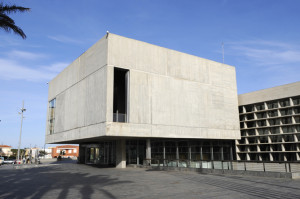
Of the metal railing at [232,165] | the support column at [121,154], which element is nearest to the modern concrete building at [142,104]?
the support column at [121,154]

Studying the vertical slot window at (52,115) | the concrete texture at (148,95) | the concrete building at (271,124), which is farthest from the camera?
the vertical slot window at (52,115)

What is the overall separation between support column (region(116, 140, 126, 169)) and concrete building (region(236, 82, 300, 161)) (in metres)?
18.5

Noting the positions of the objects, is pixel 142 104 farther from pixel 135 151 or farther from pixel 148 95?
pixel 135 151

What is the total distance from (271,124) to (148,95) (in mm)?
19215

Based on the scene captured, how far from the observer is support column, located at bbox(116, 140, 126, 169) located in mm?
30562

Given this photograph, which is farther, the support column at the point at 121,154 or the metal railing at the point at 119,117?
the support column at the point at 121,154

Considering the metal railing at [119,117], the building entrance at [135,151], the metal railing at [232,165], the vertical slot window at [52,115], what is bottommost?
the metal railing at [232,165]

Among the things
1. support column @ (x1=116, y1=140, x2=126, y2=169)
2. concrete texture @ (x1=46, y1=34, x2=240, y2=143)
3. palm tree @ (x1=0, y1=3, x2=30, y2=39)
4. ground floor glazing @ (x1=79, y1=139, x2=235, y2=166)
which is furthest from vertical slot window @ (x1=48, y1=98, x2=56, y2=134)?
palm tree @ (x1=0, y1=3, x2=30, y2=39)

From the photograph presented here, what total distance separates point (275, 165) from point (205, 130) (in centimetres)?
1595

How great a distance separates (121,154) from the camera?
101ft

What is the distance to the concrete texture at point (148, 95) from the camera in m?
27.7

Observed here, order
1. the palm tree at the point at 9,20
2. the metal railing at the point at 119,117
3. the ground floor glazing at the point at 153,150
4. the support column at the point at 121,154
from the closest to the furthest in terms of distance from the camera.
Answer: the palm tree at the point at 9,20 < the metal railing at the point at 119,117 < the support column at the point at 121,154 < the ground floor glazing at the point at 153,150

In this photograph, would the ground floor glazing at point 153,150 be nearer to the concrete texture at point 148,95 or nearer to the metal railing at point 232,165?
the metal railing at point 232,165

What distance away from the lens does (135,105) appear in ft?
92.8
